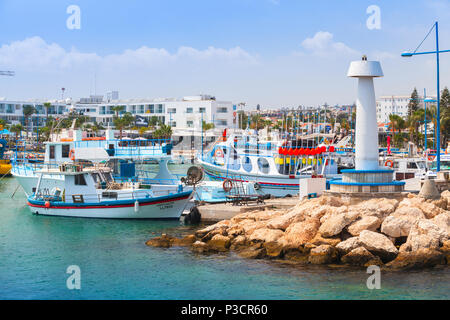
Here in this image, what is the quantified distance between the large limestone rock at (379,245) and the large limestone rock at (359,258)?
0.27 m

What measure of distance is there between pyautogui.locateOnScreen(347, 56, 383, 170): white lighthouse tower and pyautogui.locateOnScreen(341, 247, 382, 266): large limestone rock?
18.7 ft

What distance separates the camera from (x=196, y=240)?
26.0m

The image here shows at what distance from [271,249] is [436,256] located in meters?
5.85

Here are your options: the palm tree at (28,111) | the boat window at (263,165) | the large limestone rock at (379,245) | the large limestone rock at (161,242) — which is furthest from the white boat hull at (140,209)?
the palm tree at (28,111)

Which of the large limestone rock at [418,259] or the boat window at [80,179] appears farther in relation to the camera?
the boat window at [80,179]

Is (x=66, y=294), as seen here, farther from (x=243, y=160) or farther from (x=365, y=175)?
(x=243, y=160)

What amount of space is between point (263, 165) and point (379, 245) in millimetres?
21001

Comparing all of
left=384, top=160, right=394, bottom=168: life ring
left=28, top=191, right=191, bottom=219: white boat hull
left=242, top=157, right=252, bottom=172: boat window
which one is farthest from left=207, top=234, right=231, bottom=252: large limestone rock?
left=384, top=160, right=394, bottom=168: life ring

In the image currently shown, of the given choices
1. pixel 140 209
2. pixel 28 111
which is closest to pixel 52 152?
pixel 140 209

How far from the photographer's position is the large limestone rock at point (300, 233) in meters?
23.6

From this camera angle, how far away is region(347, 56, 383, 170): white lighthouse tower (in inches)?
1047

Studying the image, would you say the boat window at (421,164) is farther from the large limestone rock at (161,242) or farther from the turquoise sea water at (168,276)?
the turquoise sea water at (168,276)

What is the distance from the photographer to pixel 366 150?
88.5 ft

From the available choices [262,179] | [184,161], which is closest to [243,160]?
[262,179]
